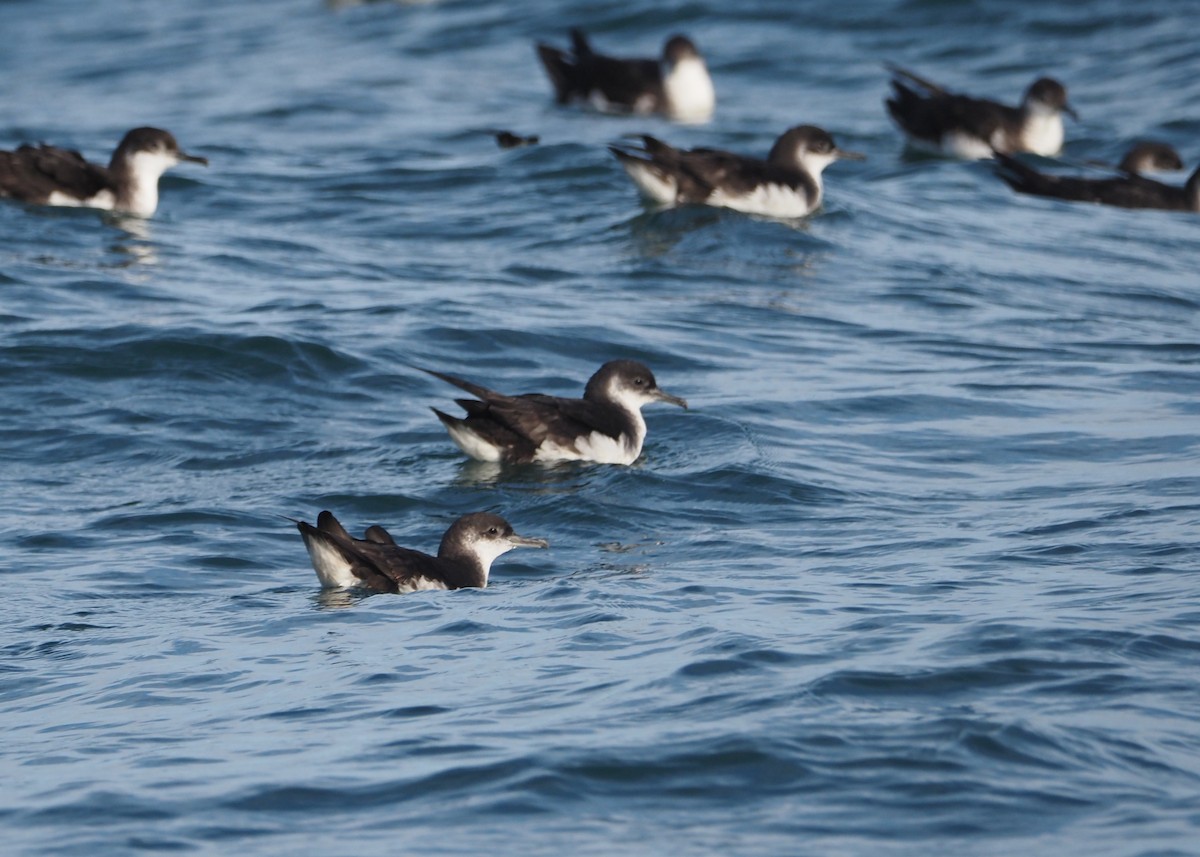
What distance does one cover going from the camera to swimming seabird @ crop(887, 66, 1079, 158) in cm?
2011

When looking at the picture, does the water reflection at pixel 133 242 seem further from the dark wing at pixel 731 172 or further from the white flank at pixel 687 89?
the white flank at pixel 687 89

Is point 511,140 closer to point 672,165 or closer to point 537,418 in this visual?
point 672,165

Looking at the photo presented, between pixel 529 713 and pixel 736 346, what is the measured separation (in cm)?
684

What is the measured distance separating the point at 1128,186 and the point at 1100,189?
278 mm

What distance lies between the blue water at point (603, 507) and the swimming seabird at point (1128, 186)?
0.18 metres

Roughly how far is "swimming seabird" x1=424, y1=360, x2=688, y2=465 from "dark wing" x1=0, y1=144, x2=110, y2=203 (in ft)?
21.9

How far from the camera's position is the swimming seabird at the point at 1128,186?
17.6 m

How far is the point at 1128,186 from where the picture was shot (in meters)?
17.7

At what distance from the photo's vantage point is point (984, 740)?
6461mm

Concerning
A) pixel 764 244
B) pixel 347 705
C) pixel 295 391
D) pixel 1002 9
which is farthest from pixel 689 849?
pixel 1002 9

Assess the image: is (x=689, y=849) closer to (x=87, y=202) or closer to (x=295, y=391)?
(x=295, y=391)

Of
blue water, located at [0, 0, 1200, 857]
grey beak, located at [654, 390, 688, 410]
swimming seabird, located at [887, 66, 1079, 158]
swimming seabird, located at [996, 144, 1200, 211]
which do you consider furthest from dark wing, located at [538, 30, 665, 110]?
grey beak, located at [654, 390, 688, 410]

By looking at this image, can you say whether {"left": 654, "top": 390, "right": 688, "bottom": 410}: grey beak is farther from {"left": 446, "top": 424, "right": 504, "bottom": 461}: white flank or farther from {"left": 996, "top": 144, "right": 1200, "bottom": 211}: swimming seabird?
{"left": 996, "top": 144, "right": 1200, "bottom": 211}: swimming seabird

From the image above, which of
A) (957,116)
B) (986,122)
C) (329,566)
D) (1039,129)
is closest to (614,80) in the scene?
(957,116)
